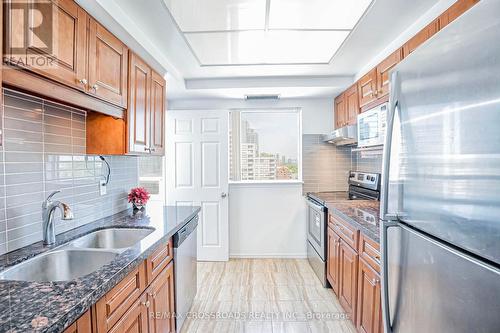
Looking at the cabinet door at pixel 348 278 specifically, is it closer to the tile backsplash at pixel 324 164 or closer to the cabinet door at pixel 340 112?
the tile backsplash at pixel 324 164

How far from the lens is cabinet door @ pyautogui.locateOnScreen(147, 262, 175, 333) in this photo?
1461 mm

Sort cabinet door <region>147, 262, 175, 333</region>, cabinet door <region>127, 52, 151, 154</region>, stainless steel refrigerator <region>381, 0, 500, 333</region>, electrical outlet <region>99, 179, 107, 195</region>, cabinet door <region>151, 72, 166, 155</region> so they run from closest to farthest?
stainless steel refrigerator <region>381, 0, 500, 333</region>
cabinet door <region>147, 262, 175, 333</region>
cabinet door <region>127, 52, 151, 154</region>
electrical outlet <region>99, 179, 107, 195</region>
cabinet door <region>151, 72, 166, 155</region>

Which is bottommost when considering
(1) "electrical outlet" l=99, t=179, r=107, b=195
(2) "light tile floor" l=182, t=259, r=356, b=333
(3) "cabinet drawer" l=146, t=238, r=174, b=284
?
(2) "light tile floor" l=182, t=259, r=356, b=333

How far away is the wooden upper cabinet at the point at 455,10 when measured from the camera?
135cm

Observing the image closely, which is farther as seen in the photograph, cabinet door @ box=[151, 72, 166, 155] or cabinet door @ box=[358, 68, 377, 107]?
cabinet door @ box=[358, 68, 377, 107]

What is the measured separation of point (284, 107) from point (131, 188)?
2.24m

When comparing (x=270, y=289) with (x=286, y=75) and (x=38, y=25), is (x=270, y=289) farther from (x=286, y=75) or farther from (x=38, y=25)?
(x=38, y=25)

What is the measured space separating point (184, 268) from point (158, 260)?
0.54 m

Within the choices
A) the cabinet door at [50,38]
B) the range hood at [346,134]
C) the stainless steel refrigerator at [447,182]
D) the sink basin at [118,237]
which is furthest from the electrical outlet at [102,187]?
the range hood at [346,134]

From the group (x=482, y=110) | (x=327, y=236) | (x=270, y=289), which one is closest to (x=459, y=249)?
(x=482, y=110)

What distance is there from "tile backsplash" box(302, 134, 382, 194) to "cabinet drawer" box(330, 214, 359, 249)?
1.09m

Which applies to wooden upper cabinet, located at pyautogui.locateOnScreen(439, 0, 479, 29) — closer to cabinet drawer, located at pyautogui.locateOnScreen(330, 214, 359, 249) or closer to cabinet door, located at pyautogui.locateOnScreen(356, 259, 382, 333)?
cabinet drawer, located at pyautogui.locateOnScreen(330, 214, 359, 249)

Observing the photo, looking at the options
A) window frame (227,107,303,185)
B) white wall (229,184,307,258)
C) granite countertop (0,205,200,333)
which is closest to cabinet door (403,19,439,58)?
window frame (227,107,303,185)

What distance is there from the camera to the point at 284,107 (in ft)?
11.9
